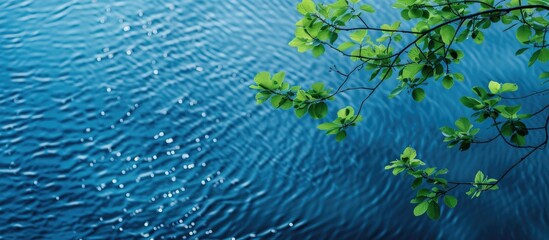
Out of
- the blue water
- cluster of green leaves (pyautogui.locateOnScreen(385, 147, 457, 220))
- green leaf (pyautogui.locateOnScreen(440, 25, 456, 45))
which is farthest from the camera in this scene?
the blue water

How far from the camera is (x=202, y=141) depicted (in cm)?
520

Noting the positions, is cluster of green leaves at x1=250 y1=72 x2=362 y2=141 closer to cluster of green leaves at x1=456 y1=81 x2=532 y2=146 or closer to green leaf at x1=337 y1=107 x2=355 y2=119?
green leaf at x1=337 y1=107 x2=355 y2=119

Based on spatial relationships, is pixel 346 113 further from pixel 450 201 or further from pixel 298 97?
pixel 450 201

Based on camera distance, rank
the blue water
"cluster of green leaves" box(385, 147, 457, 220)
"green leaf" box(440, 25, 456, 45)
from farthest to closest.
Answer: the blue water → "cluster of green leaves" box(385, 147, 457, 220) → "green leaf" box(440, 25, 456, 45)

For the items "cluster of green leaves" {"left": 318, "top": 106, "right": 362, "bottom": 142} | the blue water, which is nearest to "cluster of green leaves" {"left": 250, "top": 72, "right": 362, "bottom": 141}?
"cluster of green leaves" {"left": 318, "top": 106, "right": 362, "bottom": 142}

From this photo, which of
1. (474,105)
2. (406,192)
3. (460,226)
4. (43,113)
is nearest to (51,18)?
(43,113)

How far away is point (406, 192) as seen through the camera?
5055mm

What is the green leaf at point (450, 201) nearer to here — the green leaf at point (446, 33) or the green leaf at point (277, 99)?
the green leaf at point (446, 33)

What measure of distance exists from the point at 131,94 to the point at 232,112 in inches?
30.2

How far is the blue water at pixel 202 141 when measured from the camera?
4.68 meters

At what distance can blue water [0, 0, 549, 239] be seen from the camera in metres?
4.68

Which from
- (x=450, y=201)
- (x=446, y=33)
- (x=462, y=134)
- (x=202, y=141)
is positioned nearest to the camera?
(x=446, y=33)

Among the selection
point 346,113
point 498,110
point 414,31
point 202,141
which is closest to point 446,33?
point 414,31

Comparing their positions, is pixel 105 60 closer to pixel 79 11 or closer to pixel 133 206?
pixel 79 11
